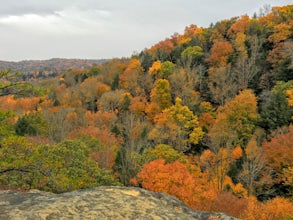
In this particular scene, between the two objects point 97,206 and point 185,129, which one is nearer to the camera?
point 97,206

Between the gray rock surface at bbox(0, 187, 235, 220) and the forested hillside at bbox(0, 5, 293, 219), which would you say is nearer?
the gray rock surface at bbox(0, 187, 235, 220)

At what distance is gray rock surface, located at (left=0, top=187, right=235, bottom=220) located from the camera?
939 centimetres

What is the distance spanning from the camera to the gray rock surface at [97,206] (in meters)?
9.39

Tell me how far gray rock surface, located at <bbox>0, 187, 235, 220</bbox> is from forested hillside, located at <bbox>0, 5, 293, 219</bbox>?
230 cm

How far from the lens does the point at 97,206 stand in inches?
395

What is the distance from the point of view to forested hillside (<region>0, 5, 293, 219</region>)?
862 inches

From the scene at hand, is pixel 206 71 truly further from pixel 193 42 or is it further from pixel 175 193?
pixel 175 193

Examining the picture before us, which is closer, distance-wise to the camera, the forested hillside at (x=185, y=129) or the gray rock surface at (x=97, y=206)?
the gray rock surface at (x=97, y=206)

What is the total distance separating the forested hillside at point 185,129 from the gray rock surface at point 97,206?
230cm

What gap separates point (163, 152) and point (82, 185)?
82.4 feet

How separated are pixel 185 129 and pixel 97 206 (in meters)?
56.8

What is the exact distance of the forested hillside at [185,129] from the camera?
21.9 m

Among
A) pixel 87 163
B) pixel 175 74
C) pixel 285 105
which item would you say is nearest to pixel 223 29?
pixel 175 74

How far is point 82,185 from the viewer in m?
21.7
